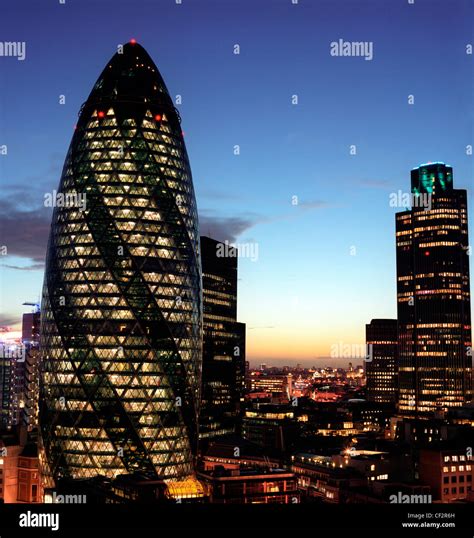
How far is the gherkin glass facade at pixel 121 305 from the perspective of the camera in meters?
102

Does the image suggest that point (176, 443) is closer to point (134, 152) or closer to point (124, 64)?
point (134, 152)

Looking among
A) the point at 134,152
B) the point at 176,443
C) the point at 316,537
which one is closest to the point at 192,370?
the point at 176,443

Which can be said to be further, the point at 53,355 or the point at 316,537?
the point at 53,355

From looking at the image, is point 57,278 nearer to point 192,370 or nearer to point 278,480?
point 192,370

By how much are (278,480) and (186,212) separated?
1689 inches

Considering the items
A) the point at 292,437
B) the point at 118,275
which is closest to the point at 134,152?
the point at 118,275

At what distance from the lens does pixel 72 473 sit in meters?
103

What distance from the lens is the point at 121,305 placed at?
103 metres

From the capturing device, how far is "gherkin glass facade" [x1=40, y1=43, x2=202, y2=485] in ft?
335

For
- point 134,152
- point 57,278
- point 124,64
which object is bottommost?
point 57,278

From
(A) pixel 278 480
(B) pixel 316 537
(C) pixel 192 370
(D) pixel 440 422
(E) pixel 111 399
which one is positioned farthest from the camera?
(D) pixel 440 422

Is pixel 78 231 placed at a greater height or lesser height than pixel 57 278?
greater

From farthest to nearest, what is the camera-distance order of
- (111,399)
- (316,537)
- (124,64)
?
(124,64) < (111,399) < (316,537)

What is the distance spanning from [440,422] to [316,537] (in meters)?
166
